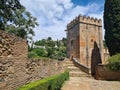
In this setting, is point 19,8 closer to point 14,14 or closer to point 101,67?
point 14,14

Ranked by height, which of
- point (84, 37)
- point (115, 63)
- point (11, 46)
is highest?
point (84, 37)

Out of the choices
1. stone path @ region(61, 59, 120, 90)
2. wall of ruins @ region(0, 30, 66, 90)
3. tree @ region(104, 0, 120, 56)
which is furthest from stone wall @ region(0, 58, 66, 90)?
tree @ region(104, 0, 120, 56)

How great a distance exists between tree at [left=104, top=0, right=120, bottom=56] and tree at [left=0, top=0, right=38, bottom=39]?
27.5 feet

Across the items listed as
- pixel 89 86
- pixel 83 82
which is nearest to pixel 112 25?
pixel 83 82

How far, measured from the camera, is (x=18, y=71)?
17.9 ft

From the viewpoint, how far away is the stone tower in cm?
2216

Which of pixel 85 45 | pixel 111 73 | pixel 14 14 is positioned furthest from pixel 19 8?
pixel 85 45

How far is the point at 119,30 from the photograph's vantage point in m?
17.3

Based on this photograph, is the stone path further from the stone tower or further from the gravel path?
the stone tower

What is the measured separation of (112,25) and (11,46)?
48.7ft

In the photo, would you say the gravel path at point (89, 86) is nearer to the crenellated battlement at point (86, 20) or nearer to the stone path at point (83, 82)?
the stone path at point (83, 82)

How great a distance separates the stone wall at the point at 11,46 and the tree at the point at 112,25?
1311cm

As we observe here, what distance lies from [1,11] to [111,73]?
9.83 meters

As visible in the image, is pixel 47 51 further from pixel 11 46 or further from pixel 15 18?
pixel 11 46
